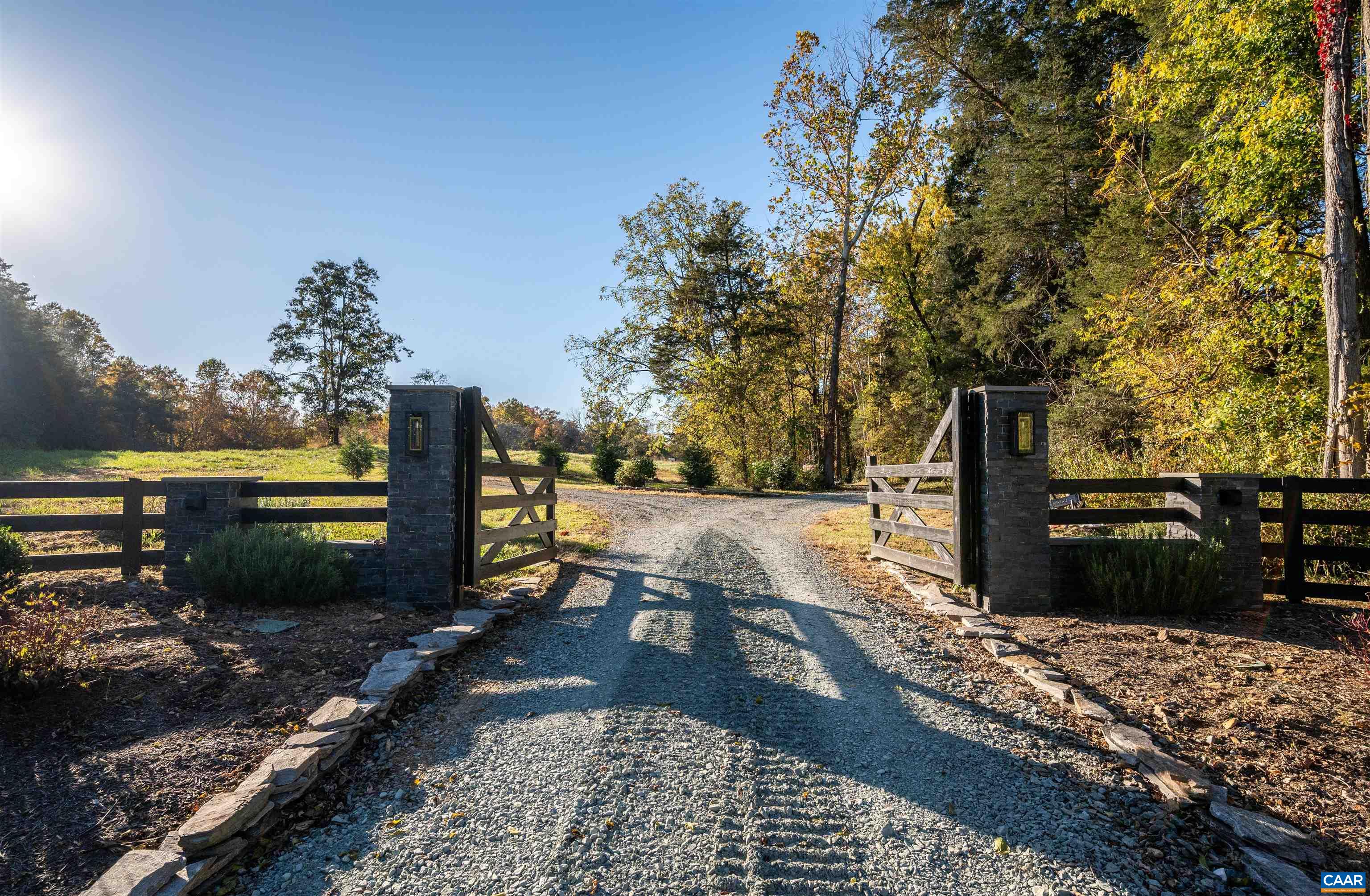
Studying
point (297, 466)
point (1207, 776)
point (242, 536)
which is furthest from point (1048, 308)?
point (297, 466)

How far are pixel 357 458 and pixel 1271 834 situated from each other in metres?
19.7

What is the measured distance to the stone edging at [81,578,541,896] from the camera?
6.93ft

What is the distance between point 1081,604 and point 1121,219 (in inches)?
430

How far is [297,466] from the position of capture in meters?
20.2

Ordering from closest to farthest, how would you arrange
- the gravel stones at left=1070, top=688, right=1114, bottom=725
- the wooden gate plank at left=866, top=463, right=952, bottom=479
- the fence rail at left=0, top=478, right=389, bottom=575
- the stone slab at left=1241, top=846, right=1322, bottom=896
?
the stone slab at left=1241, top=846, right=1322, bottom=896 < the gravel stones at left=1070, top=688, right=1114, bottom=725 < the fence rail at left=0, top=478, right=389, bottom=575 < the wooden gate plank at left=866, top=463, right=952, bottom=479

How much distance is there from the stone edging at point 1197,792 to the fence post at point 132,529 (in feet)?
25.2

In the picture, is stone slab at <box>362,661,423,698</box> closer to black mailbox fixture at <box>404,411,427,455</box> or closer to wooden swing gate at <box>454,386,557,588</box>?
wooden swing gate at <box>454,386,557,588</box>

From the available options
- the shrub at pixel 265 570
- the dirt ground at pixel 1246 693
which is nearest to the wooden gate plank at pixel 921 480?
the dirt ground at pixel 1246 693

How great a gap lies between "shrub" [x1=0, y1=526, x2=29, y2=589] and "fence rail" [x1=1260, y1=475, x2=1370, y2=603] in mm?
10834

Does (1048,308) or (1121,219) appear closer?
(1121,219)

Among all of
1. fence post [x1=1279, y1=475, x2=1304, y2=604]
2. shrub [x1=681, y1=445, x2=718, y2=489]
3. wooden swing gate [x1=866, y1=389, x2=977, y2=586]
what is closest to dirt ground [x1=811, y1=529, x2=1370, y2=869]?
fence post [x1=1279, y1=475, x2=1304, y2=604]

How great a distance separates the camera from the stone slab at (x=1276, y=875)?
2.22 meters

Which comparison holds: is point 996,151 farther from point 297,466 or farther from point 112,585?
point 297,466

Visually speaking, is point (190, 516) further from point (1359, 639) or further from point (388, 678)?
point (1359, 639)
